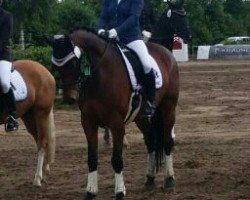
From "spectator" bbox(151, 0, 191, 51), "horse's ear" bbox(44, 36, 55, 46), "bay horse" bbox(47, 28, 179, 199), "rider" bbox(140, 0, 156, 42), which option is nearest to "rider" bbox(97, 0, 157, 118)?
"bay horse" bbox(47, 28, 179, 199)

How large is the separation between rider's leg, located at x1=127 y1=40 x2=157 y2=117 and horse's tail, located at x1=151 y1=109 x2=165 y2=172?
712mm

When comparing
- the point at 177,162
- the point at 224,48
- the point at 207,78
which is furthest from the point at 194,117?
the point at 224,48

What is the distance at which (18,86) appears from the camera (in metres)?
10.0

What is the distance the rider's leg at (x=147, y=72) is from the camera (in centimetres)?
867

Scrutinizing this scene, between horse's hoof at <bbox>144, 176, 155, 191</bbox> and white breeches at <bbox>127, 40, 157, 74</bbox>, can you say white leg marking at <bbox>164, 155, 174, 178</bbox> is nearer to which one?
horse's hoof at <bbox>144, 176, 155, 191</bbox>

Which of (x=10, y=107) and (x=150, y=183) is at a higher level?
(x=10, y=107)

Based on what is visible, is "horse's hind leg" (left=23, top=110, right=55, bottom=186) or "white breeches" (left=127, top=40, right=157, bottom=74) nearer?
"white breeches" (left=127, top=40, right=157, bottom=74)

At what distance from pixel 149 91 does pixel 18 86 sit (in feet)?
7.49

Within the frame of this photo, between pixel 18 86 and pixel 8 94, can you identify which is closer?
pixel 8 94

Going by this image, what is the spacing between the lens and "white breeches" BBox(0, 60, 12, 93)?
31.2 feet

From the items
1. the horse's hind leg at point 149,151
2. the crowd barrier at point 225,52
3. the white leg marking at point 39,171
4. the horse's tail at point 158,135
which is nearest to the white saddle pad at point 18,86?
the white leg marking at point 39,171

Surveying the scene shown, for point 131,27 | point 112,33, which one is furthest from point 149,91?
point 112,33

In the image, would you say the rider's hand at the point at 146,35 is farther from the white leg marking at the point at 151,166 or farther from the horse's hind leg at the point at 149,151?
the white leg marking at the point at 151,166

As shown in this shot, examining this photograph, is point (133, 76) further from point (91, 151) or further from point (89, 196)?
point (89, 196)
